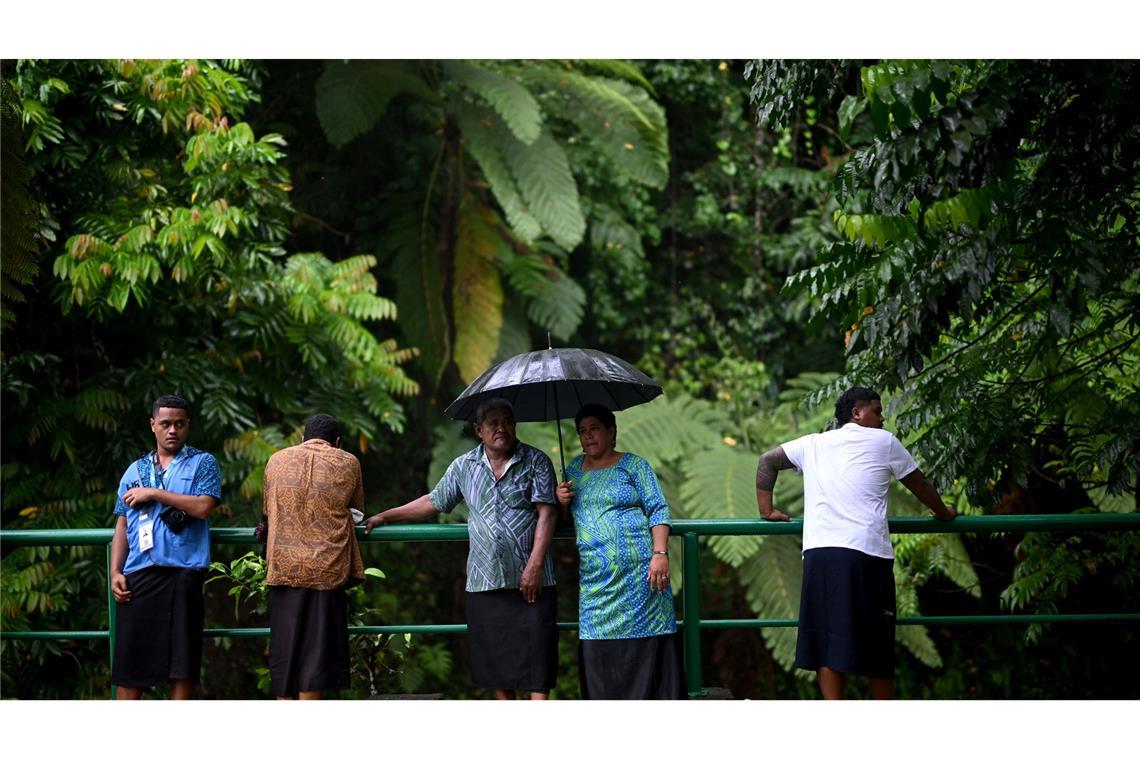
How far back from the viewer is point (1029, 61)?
181 inches

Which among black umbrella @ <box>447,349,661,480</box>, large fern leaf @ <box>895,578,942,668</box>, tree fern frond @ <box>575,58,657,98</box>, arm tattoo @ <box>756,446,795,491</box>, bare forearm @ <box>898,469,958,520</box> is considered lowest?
large fern leaf @ <box>895,578,942,668</box>

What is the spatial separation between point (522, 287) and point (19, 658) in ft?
16.7

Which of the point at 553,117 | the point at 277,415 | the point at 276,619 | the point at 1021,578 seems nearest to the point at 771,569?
the point at 1021,578

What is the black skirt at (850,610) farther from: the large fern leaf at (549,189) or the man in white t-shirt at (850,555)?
the large fern leaf at (549,189)

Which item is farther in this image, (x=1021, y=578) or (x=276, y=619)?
(x=1021, y=578)

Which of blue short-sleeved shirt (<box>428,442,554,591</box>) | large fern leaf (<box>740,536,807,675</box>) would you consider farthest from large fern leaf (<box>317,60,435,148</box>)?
blue short-sleeved shirt (<box>428,442,554,591</box>)

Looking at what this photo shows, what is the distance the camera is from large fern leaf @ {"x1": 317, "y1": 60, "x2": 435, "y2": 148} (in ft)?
31.4

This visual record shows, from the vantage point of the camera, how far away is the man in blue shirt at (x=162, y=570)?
184 inches

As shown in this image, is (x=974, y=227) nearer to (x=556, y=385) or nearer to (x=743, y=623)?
(x=743, y=623)

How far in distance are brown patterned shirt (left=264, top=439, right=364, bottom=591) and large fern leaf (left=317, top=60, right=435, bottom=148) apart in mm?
5436

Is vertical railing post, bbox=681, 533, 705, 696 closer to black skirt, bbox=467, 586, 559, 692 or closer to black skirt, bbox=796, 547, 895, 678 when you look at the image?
black skirt, bbox=796, 547, 895, 678

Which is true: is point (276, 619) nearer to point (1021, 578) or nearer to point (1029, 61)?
point (1029, 61)

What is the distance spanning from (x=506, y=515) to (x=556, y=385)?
78 cm

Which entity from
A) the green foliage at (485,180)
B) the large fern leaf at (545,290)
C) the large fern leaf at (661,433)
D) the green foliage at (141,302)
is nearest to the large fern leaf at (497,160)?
the green foliage at (485,180)
